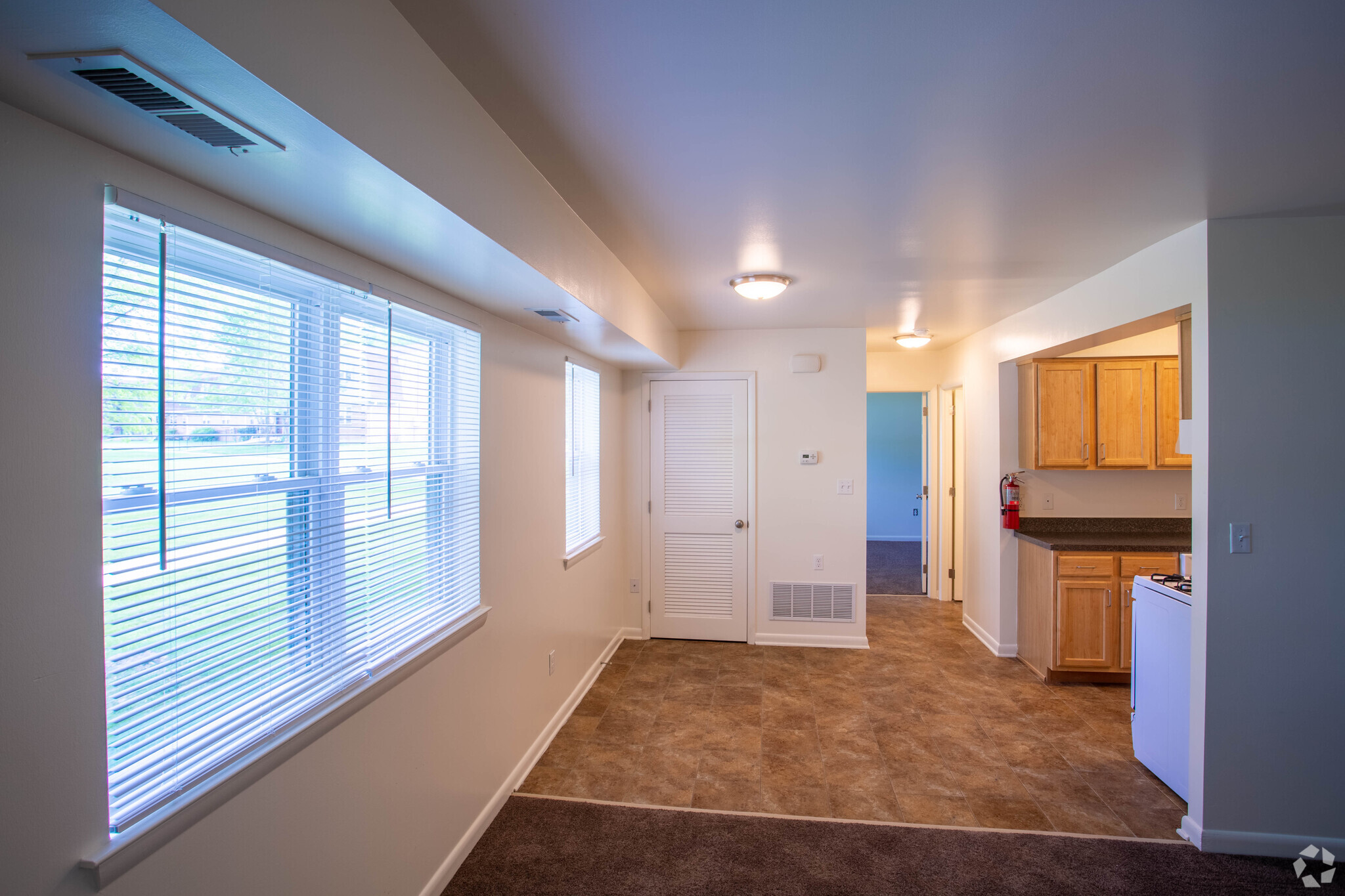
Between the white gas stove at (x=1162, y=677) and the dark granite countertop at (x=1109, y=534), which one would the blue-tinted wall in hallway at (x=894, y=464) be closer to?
the dark granite countertop at (x=1109, y=534)

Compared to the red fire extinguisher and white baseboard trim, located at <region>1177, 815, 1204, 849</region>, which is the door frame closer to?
the red fire extinguisher

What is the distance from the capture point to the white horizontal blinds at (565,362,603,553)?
3730 millimetres

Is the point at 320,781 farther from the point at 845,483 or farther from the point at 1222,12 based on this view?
the point at 845,483

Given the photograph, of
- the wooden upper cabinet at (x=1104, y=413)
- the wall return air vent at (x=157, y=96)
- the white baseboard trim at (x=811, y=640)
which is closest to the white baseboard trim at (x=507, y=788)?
the white baseboard trim at (x=811, y=640)

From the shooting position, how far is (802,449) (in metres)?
4.86

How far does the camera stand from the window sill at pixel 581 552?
359 cm

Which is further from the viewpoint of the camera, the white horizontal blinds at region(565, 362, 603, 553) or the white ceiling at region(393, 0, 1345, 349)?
the white horizontal blinds at region(565, 362, 603, 553)

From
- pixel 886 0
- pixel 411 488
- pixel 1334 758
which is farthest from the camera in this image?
pixel 1334 758

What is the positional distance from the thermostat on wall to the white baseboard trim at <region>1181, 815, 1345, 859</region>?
3.28 m

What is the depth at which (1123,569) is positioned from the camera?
3.98 metres

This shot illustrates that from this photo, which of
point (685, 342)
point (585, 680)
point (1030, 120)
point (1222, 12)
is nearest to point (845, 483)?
point (685, 342)

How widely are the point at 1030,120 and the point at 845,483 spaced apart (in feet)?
11.1

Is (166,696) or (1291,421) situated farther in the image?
(1291,421)

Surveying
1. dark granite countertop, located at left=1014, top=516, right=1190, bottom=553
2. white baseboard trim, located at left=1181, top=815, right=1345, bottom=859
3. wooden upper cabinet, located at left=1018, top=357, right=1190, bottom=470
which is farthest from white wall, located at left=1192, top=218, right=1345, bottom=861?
wooden upper cabinet, located at left=1018, top=357, right=1190, bottom=470
